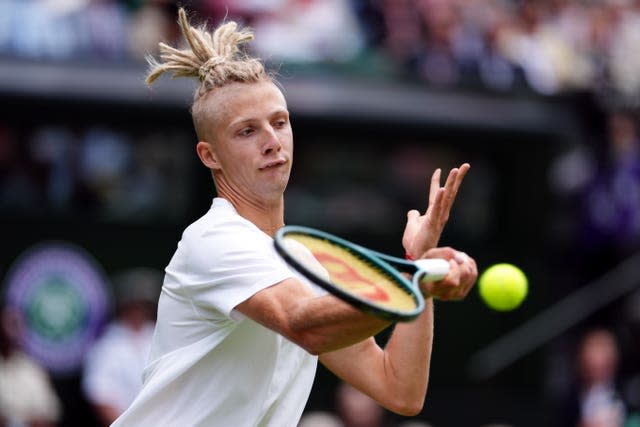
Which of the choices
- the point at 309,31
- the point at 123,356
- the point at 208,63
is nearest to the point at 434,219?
the point at 208,63

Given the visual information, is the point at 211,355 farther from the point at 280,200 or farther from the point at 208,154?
the point at 208,154

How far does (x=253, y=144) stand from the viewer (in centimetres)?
439

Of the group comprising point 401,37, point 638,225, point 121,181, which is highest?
point 401,37

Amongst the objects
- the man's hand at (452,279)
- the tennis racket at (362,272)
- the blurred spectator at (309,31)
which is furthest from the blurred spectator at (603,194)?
the tennis racket at (362,272)

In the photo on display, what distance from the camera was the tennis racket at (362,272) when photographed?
11.6 ft

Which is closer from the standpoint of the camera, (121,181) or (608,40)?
(121,181)

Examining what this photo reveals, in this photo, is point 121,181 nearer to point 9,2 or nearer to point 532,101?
point 9,2

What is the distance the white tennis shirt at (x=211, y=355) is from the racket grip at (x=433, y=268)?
0.44 metres

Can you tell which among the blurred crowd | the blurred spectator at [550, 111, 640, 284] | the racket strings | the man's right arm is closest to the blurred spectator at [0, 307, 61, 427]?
the blurred crowd

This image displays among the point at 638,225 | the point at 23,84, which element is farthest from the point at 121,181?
the point at 638,225

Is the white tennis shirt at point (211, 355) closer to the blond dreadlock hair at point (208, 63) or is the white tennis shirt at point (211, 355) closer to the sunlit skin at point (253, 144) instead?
the sunlit skin at point (253, 144)

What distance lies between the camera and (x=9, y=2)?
417 inches

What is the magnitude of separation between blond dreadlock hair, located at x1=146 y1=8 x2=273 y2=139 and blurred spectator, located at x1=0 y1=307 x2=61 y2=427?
17.8 ft

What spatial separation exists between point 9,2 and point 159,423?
6953 millimetres
